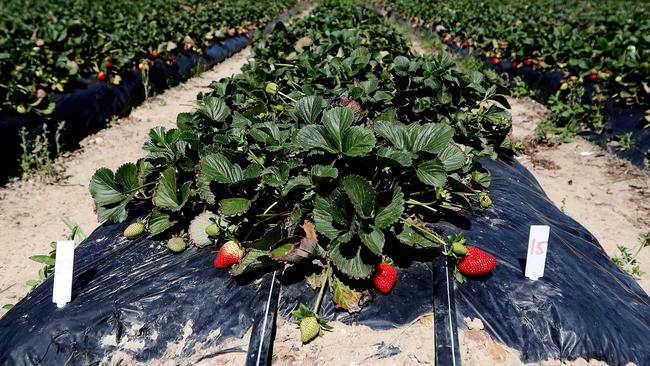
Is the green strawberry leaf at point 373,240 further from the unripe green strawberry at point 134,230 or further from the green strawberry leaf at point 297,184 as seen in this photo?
the unripe green strawberry at point 134,230

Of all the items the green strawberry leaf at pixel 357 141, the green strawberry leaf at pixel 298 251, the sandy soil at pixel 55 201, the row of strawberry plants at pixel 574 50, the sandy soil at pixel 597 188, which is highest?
the green strawberry leaf at pixel 357 141

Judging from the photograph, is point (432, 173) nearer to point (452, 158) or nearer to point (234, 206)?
point (452, 158)

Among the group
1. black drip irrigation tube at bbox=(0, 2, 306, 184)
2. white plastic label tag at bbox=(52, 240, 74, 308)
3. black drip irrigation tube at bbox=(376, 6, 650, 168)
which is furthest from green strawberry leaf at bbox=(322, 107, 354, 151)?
black drip irrigation tube at bbox=(376, 6, 650, 168)

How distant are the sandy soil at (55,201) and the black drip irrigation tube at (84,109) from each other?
0.52 ft

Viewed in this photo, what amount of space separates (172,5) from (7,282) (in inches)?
478

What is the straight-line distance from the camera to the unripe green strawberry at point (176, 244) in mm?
1763

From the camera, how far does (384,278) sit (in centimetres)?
151

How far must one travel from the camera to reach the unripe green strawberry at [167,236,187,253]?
176cm

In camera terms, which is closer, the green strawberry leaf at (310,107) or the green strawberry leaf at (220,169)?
the green strawberry leaf at (220,169)

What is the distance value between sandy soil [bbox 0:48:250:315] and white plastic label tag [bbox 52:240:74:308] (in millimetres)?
1403

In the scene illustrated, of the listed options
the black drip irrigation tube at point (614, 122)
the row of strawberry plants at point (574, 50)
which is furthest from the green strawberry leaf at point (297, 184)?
the row of strawberry plants at point (574, 50)

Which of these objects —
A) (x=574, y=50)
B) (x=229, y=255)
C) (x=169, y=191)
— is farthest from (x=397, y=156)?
(x=574, y=50)

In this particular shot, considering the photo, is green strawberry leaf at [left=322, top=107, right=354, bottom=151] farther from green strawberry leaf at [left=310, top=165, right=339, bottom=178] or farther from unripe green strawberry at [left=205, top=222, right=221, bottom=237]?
unripe green strawberry at [left=205, top=222, right=221, bottom=237]

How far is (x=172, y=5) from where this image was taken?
13.0 meters
